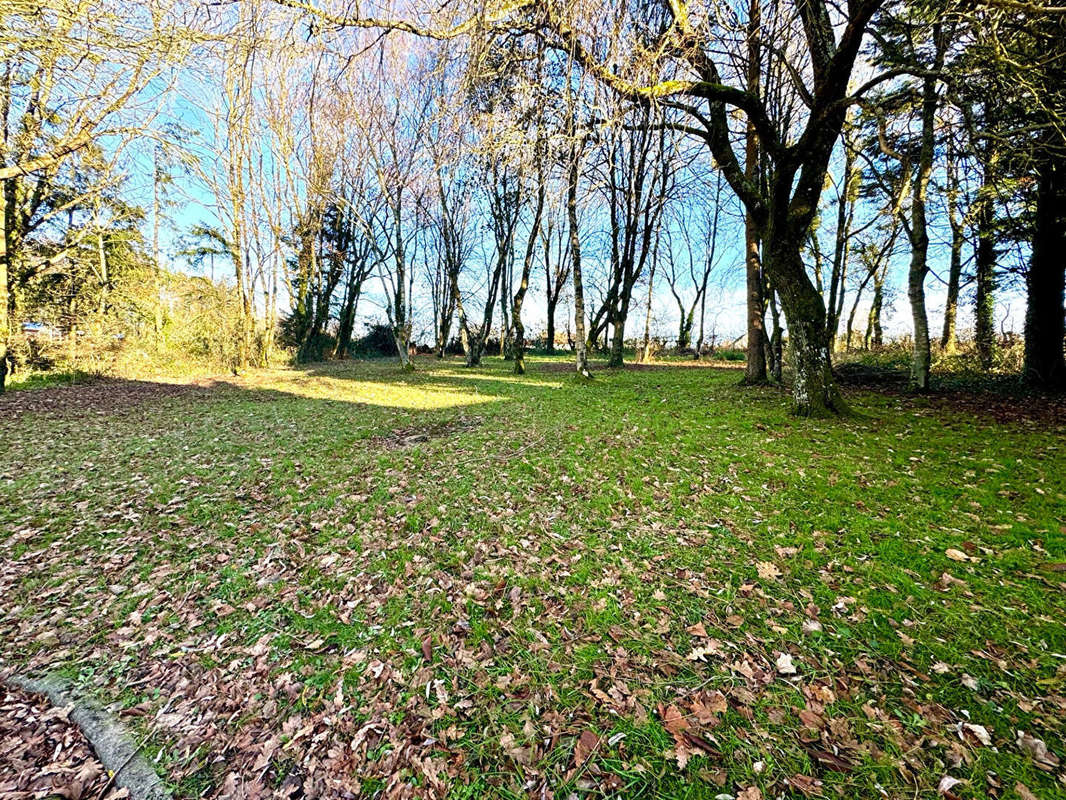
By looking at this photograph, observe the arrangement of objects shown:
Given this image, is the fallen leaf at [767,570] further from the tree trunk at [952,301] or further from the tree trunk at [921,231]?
the tree trunk at [952,301]

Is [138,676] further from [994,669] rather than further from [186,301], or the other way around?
[186,301]

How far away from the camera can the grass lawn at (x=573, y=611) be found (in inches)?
82.4

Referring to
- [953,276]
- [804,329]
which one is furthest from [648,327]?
[804,329]

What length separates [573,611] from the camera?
3.17 metres

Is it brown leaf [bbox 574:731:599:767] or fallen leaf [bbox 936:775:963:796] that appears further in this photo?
brown leaf [bbox 574:731:599:767]

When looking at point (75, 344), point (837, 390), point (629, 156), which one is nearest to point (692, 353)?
point (629, 156)

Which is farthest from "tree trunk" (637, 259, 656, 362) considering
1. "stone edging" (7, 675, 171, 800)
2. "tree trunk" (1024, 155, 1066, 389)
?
"stone edging" (7, 675, 171, 800)

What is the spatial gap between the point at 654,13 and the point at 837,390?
6518 millimetres

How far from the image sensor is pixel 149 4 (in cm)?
504

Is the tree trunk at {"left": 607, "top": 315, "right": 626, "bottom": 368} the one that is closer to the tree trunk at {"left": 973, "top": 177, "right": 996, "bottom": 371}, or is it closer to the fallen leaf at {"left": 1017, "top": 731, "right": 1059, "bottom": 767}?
the tree trunk at {"left": 973, "top": 177, "right": 996, "bottom": 371}

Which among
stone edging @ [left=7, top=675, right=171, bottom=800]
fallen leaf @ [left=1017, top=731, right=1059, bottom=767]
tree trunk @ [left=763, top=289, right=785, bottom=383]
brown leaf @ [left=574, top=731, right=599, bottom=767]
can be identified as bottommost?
stone edging @ [left=7, top=675, right=171, bottom=800]

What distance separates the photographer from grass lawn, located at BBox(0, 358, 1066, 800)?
209cm

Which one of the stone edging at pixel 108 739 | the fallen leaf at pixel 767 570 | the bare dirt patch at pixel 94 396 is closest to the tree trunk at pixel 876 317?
the fallen leaf at pixel 767 570

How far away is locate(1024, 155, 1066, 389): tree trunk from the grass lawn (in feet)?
12.6
